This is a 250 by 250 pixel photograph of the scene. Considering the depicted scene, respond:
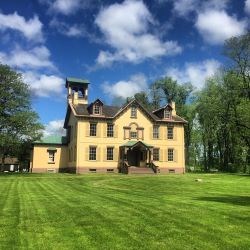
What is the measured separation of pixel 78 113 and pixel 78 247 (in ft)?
139

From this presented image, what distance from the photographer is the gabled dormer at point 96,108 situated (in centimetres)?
5169

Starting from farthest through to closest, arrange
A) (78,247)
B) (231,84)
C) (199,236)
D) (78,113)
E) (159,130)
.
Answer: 1. (231,84)
2. (159,130)
3. (78,113)
4. (199,236)
5. (78,247)

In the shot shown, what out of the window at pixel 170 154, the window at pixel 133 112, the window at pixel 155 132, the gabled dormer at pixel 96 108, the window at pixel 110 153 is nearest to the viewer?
the gabled dormer at pixel 96 108

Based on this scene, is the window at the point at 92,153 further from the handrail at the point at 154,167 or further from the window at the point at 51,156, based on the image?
the handrail at the point at 154,167

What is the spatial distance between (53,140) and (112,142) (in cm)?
951

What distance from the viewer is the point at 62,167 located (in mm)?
56125

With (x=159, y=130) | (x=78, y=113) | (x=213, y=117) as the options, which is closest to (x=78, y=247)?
(x=78, y=113)

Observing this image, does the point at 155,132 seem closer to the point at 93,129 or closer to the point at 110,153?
the point at 110,153

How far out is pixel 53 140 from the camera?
5706cm

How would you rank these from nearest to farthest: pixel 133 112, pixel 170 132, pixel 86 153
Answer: pixel 86 153 < pixel 133 112 < pixel 170 132

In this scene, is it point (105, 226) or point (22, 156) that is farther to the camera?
point (22, 156)

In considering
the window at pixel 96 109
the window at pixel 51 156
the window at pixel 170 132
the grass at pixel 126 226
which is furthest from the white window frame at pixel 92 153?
the grass at pixel 126 226

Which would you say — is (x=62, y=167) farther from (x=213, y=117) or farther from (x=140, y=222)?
(x=140, y=222)

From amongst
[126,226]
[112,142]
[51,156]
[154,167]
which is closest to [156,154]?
[154,167]
